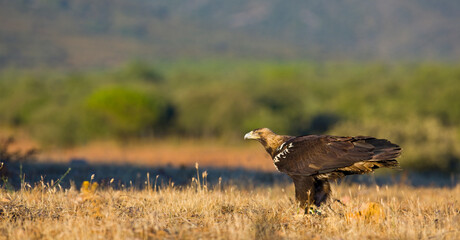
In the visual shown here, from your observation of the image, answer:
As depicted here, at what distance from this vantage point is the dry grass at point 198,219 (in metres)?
5.88

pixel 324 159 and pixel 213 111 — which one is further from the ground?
pixel 213 111

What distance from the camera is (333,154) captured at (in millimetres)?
7379

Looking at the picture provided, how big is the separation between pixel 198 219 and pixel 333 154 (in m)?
2.06

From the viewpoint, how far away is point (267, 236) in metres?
5.88

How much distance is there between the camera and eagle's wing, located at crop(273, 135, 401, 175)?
23.5 ft

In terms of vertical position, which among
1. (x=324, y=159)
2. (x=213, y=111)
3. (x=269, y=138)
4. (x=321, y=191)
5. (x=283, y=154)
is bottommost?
(x=321, y=191)

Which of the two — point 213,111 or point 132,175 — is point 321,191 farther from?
point 213,111

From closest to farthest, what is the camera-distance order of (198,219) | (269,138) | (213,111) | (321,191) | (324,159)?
(198,219), (324,159), (321,191), (269,138), (213,111)

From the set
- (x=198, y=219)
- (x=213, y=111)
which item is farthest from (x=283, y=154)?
(x=213, y=111)

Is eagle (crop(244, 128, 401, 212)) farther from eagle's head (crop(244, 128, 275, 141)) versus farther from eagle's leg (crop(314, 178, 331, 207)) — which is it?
eagle's head (crop(244, 128, 275, 141))

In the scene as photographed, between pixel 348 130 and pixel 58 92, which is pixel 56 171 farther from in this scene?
pixel 58 92

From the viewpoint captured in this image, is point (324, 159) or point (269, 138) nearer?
point (324, 159)

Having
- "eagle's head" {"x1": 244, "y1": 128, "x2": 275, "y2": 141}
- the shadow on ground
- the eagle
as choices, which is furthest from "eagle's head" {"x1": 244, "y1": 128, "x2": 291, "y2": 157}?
the shadow on ground

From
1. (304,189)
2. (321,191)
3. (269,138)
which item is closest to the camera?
(304,189)
